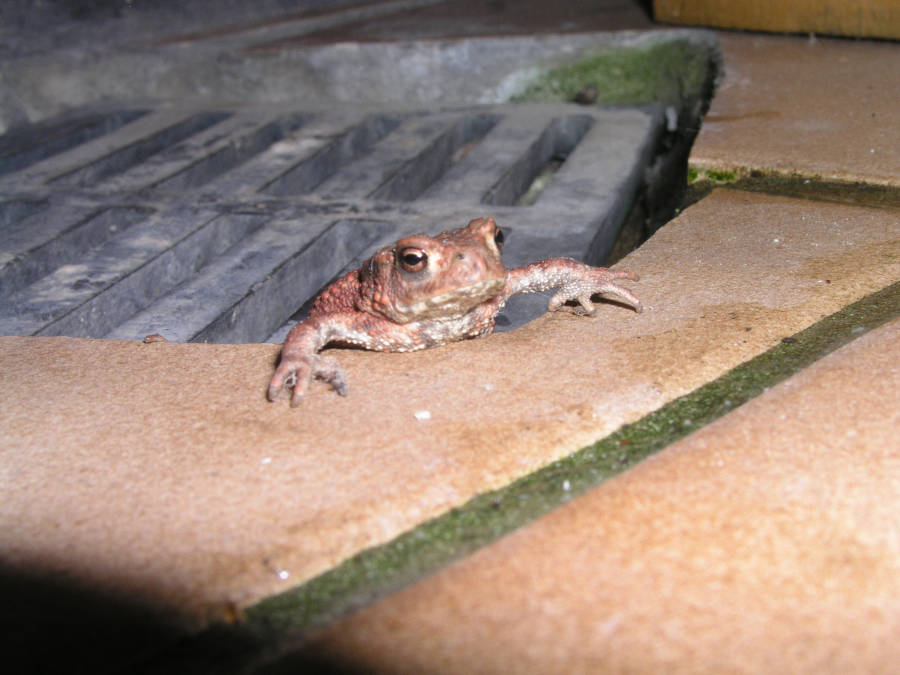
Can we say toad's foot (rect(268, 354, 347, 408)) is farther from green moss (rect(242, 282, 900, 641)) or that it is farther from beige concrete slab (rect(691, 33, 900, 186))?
beige concrete slab (rect(691, 33, 900, 186))

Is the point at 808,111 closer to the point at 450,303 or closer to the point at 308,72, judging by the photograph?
the point at 450,303

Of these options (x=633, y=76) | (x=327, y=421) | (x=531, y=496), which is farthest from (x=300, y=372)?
(x=633, y=76)

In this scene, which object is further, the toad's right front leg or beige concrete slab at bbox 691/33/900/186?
beige concrete slab at bbox 691/33/900/186

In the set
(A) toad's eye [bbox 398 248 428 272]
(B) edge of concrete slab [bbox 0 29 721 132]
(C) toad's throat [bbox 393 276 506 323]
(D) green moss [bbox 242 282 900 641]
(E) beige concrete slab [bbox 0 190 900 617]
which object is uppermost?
(B) edge of concrete slab [bbox 0 29 721 132]

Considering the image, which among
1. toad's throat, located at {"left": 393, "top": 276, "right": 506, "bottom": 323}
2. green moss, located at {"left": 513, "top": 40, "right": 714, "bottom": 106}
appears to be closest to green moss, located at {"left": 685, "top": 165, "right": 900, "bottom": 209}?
toad's throat, located at {"left": 393, "top": 276, "right": 506, "bottom": 323}

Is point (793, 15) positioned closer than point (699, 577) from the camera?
A: No

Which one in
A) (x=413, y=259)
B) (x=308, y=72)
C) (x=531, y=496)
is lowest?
(x=531, y=496)

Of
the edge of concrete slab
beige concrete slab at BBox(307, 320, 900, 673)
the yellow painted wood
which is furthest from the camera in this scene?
the edge of concrete slab

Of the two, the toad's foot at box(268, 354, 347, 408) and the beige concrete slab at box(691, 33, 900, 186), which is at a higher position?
the beige concrete slab at box(691, 33, 900, 186)

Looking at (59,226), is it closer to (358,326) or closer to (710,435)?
(358,326)
